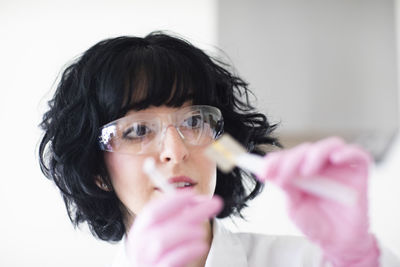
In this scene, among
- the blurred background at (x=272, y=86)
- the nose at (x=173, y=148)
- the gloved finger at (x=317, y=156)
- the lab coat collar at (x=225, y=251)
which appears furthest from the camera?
the blurred background at (x=272, y=86)

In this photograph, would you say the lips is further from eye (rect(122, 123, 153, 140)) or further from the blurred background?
the blurred background

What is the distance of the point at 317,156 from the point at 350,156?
53 mm

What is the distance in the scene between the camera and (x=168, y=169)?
968mm

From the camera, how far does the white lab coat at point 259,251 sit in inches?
43.9

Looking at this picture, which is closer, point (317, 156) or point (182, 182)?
point (317, 156)

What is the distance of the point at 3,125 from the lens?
1929 mm

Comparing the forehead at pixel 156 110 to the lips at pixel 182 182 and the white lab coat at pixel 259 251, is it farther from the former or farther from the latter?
the white lab coat at pixel 259 251

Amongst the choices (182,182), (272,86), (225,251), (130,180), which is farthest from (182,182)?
(272,86)

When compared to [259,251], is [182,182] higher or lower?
higher

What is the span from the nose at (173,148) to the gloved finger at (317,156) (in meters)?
0.31

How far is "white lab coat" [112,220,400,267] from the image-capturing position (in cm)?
112

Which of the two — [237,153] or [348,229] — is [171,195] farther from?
[348,229]

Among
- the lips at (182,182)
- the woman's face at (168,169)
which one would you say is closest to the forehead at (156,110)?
the woman's face at (168,169)

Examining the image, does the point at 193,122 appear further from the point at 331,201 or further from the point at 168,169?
the point at 331,201
